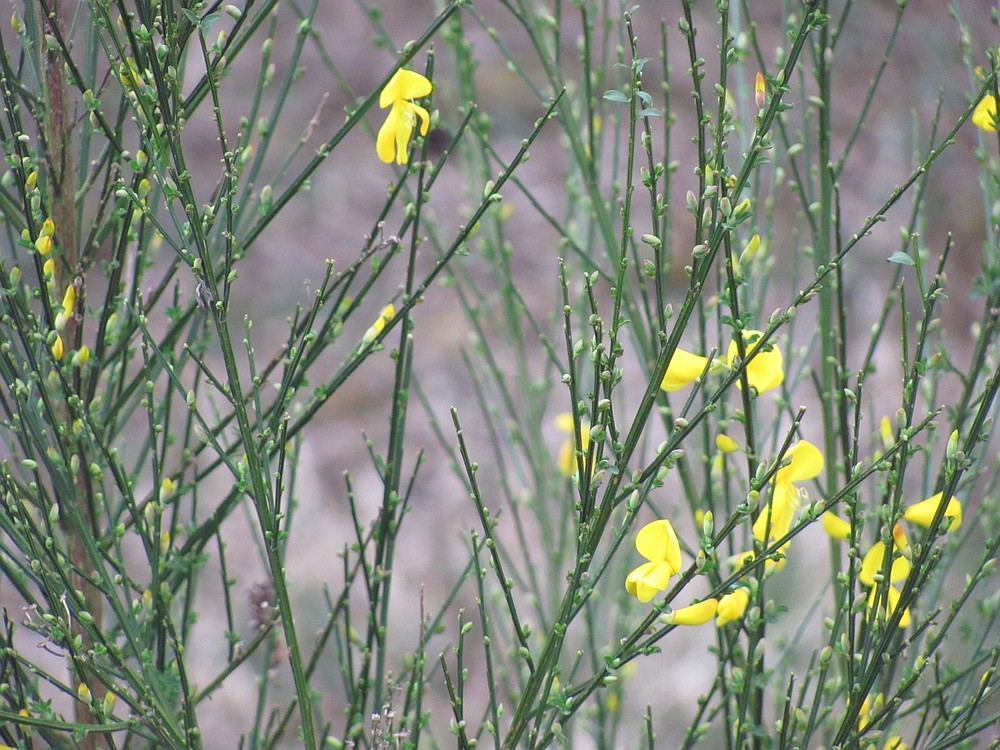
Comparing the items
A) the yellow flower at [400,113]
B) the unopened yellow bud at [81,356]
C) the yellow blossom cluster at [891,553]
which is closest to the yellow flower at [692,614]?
the yellow blossom cluster at [891,553]

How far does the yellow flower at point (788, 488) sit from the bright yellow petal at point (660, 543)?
8cm

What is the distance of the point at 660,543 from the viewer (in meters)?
0.73

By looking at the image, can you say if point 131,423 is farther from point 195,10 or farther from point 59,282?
point 195,10

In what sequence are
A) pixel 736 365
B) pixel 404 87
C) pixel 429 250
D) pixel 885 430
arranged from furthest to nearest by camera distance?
pixel 429 250, pixel 885 430, pixel 404 87, pixel 736 365

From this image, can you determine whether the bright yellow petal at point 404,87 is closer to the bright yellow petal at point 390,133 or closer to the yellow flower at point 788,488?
the bright yellow petal at point 390,133

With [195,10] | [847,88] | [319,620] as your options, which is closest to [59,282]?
[195,10]

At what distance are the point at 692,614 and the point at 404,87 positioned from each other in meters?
0.47

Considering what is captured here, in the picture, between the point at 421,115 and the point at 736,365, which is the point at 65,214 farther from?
the point at 736,365

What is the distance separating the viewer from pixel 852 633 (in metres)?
0.73

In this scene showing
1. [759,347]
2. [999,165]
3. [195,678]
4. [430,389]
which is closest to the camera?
[759,347]

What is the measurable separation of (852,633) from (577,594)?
0.73ft

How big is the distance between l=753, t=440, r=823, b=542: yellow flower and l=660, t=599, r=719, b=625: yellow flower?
85 millimetres

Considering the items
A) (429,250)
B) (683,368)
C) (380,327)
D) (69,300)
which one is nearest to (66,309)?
(69,300)

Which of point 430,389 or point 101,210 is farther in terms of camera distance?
point 430,389
